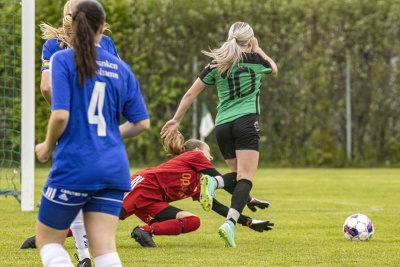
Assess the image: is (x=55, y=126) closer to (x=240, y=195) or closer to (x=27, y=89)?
(x=240, y=195)

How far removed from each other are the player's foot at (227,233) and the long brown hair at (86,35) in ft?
10.6

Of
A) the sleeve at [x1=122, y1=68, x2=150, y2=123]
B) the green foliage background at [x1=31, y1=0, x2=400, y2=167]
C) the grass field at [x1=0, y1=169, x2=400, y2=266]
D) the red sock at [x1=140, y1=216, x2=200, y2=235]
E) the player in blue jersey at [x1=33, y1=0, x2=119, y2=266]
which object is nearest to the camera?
the sleeve at [x1=122, y1=68, x2=150, y2=123]

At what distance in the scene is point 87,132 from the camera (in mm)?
4094

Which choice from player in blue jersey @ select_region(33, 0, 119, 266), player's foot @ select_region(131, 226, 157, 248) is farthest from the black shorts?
player in blue jersey @ select_region(33, 0, 119, 266)

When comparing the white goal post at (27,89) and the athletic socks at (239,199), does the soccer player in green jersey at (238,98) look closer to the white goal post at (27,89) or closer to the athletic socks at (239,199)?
the athletic socks at (239,199)

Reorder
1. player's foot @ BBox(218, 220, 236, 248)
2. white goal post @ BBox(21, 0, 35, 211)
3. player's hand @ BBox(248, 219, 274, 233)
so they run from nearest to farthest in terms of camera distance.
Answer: player's foot @ BBox(218, 220, 236, 248), player's hand @ BBox(248, 219, 274, 233), white goal post @ BBox(21, 0, 35, 211)

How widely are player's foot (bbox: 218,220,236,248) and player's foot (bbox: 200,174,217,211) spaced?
0.23 meters

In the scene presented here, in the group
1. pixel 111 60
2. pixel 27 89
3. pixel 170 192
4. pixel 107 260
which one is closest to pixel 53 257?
pixel 107 260

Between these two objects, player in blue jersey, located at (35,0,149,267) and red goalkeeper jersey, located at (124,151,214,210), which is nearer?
player in blue jersey, located at (35,0,149,267)

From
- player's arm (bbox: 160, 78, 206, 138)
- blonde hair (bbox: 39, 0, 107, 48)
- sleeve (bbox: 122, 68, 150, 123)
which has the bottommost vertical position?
player's arm (bbox: 160, 78, 206, 138)

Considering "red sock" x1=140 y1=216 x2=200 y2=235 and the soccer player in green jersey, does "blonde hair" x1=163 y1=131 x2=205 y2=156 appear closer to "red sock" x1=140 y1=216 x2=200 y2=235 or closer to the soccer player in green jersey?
the soccer player in green jersey

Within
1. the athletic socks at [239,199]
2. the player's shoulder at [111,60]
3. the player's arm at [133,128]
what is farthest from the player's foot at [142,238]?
the player's shoulder at [111,60]

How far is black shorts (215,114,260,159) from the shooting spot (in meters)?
7.52

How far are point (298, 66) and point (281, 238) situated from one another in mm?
14137
